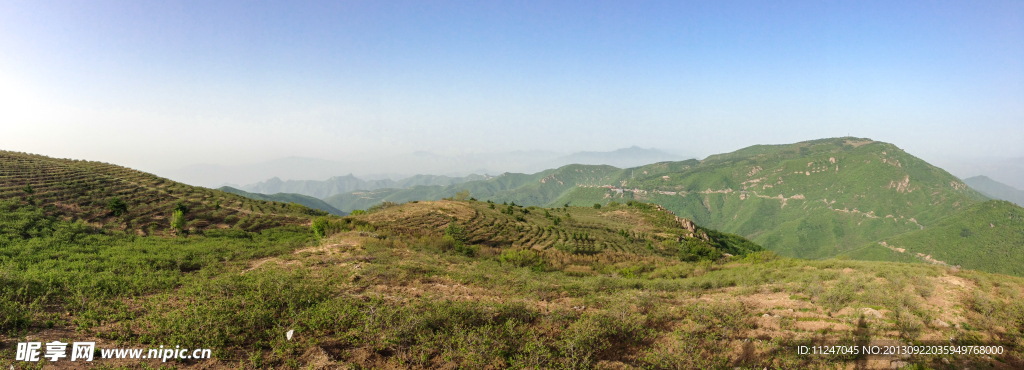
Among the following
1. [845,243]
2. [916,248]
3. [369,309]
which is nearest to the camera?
[369,309]

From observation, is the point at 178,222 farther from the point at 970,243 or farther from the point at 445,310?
the point at 970,243

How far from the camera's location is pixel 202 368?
7223 mm

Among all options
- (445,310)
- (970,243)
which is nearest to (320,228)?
(445,310)

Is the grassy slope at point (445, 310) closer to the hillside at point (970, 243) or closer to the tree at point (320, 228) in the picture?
the tree at point (320, 228)

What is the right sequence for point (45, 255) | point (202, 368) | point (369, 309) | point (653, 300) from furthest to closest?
point (45, 255)
point (653, 300)
point (369, 309)
point (202, 368)

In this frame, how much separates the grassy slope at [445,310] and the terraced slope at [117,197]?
550 centimetres

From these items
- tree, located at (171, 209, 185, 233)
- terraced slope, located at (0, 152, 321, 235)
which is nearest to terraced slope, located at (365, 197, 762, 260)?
terraced slope, located at (0, 152, 321, 235)

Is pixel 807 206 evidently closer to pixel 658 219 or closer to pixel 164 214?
pixel 658 219

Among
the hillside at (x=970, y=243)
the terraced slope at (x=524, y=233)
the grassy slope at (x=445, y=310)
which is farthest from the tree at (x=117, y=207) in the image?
the hillside at (x=970, y=243)

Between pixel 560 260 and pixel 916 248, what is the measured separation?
160 metres

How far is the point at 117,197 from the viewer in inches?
1061

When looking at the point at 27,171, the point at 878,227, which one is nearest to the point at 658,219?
the point at 27,171

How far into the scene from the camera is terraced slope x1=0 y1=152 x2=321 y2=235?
23.4 meters

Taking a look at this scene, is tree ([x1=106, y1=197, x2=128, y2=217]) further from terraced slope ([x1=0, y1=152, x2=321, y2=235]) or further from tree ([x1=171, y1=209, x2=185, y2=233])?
tree ([x1=171, y1=209, x2=185, y2=233])
